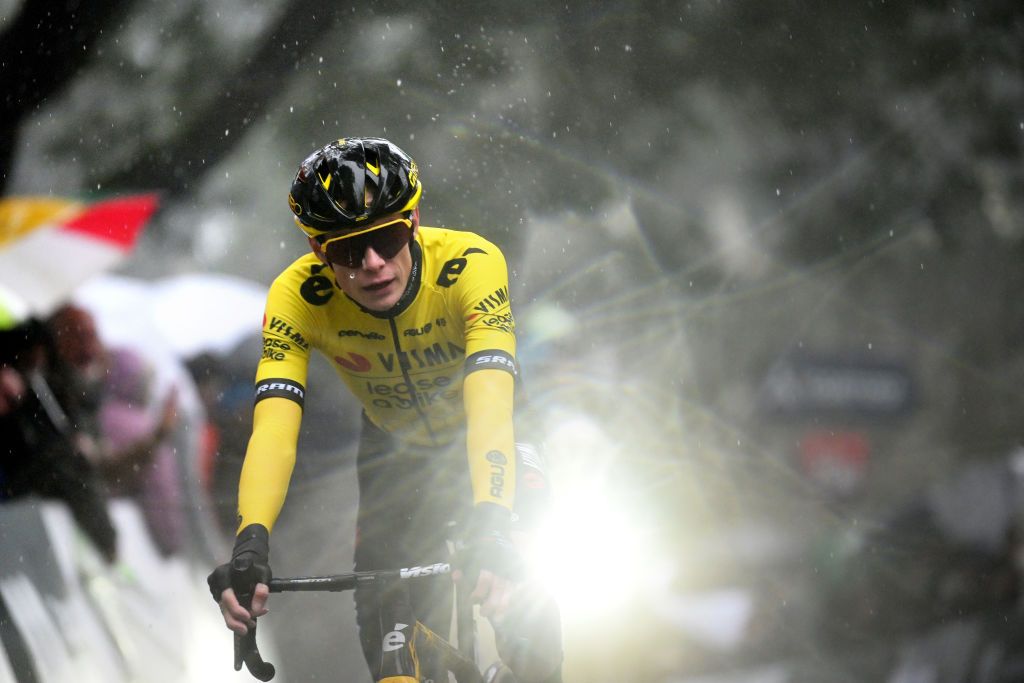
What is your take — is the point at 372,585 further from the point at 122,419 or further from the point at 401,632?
the point at 122,419

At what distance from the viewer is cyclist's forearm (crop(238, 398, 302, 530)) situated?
8.38ft

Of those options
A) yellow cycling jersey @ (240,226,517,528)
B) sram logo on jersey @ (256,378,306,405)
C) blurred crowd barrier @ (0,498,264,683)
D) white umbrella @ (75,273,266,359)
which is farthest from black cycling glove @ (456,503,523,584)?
white umbrella @ (75,273,266,359)

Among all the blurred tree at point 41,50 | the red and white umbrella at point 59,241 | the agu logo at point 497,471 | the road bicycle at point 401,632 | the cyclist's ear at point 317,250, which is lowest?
the road bicycle at point 401,632

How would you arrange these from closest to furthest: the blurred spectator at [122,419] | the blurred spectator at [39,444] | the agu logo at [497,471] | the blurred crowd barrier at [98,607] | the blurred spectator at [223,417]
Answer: the agu logo at [497,471], the blurred crowd barrier at [98,607], the blurred spectator at [39,444], the blurred spectator at [122,419], the blurred spectator at [223,417]

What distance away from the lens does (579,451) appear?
848 cm

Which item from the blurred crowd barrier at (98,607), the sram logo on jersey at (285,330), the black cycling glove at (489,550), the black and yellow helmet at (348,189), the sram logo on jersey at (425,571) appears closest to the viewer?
the black cycling glove at (489,550)

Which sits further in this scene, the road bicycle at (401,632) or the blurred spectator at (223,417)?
the blurred spectator at (223,417)

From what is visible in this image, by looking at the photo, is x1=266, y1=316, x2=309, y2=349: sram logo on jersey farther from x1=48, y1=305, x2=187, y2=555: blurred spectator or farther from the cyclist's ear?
x1=48, y1=305, x2=187, y2=555: blurred spectator

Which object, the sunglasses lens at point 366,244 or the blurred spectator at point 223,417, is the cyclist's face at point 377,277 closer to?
the sunglasses lens at point 366,244

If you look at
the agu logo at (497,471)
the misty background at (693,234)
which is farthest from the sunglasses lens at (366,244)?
the misty background at (693,234)

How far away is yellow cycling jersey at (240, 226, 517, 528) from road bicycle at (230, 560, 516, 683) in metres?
0.41

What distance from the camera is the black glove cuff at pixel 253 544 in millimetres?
2334

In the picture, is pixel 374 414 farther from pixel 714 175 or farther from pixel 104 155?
pixel 714 175

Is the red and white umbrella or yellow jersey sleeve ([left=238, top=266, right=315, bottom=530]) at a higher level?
the red and white umbrella
